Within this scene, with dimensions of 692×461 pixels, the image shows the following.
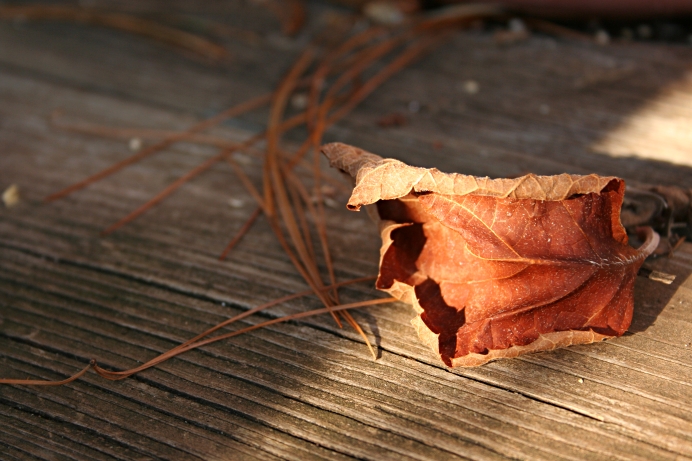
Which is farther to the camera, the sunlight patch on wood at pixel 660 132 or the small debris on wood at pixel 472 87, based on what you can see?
the small debris on wood at pixel 472 87

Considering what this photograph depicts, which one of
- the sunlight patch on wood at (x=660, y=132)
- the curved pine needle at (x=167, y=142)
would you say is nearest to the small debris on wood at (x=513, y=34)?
the sunlight patch on wood at (x=660, y=132)

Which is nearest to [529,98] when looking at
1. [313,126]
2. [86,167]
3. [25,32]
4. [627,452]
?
[313,126]

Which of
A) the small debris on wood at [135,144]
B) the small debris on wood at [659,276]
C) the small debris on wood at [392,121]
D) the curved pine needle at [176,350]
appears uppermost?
the small debris on wood at [392,121]

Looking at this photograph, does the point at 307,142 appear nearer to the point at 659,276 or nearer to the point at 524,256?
the point at 524,256

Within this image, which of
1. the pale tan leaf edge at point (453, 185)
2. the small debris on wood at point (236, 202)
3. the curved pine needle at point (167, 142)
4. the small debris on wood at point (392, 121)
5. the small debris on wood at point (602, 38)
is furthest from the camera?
the small debris on wood at point (602, 38)

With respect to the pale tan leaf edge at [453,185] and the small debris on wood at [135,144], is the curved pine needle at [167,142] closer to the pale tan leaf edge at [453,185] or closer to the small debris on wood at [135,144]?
the small debris on wood at [135,144]

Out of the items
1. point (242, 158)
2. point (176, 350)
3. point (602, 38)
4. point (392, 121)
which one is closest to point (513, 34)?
point (602, 38)

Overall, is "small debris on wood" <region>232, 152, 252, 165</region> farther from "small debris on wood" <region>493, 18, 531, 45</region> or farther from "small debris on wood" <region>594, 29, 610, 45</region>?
"small debris on wood" <region>594, 29, 610, 45</region>

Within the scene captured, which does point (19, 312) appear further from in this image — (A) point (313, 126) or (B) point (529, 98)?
(B) point (529, 98)
